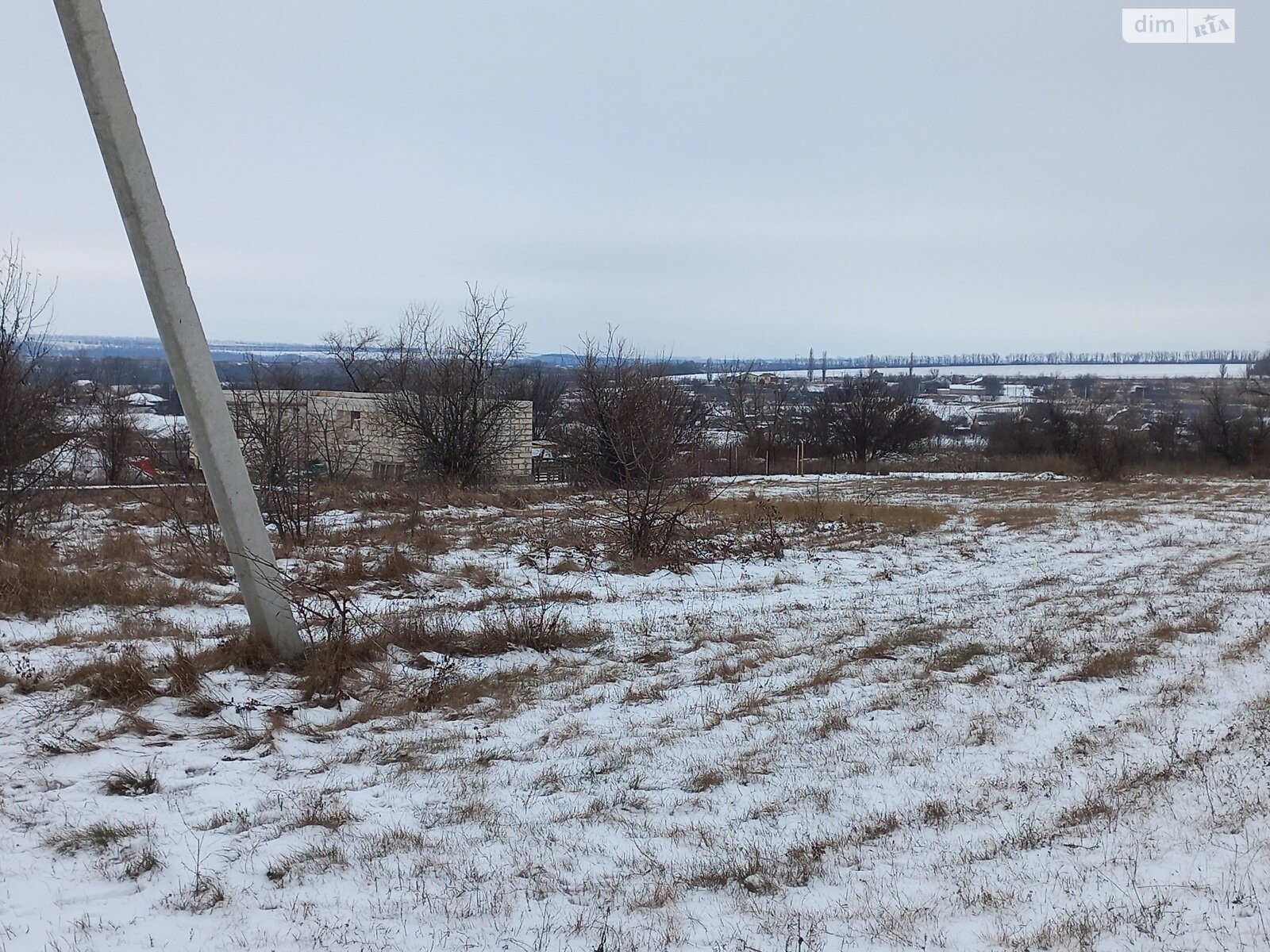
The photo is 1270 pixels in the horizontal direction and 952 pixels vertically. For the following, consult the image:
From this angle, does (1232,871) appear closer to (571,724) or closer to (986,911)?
(986,911)

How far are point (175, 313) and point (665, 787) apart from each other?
422cm

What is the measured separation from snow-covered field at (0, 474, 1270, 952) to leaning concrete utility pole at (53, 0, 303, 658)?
2.00 ft

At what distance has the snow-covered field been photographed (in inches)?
119

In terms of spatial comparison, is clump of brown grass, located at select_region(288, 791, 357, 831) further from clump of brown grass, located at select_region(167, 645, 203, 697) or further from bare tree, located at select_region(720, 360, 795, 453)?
bare tree, located at select_region(720, 360, 795, 453)

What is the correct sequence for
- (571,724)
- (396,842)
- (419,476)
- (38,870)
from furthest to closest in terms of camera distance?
(419,476) < (571,724) < (396,842) < (38,870)

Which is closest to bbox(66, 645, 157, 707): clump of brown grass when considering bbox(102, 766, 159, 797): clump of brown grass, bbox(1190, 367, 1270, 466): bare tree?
bbox(102, 766, 159, 797): clump of brown grass

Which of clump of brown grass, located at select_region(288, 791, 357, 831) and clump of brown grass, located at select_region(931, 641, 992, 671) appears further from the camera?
clump of brown grass, located at select_region(931, 641, 992, 671)

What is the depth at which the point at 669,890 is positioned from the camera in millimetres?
3258

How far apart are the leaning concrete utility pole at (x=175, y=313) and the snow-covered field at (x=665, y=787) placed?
61 cm

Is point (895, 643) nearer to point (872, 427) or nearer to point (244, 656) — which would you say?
point (244, 656)

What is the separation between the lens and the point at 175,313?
5430mm

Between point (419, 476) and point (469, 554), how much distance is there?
14.9 m

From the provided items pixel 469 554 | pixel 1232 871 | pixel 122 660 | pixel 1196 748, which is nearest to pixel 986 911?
pixel 1232 871

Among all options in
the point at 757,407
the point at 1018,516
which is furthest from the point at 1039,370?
the point at 1018,516
